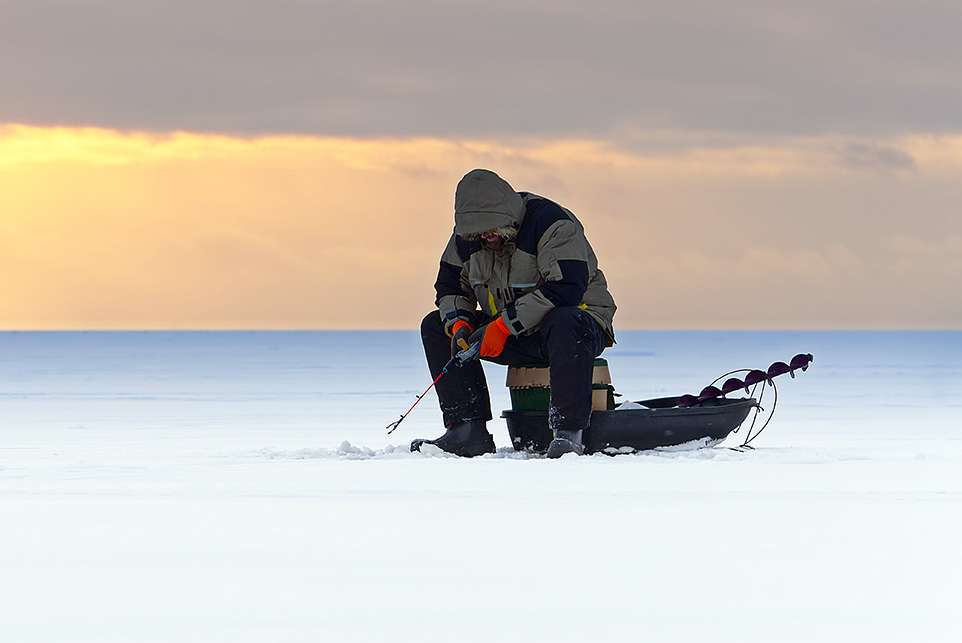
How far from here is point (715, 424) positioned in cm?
471

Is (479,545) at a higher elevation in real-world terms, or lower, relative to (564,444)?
lower

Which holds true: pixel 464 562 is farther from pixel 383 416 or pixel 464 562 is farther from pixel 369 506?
pixel 383 416

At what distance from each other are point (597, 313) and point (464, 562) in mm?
2042

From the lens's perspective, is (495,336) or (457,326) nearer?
(495,336)

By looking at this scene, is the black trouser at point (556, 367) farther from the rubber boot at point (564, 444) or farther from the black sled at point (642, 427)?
the black sled at point (642, 427)

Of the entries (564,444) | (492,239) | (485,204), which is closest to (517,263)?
(492,239)

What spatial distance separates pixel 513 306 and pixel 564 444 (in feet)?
1.69

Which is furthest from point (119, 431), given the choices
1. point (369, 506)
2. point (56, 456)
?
point (369, 506)

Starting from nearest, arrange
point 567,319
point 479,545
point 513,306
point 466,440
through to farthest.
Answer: point 479,545 < point 567,319 < point 513,306 < point 466,440

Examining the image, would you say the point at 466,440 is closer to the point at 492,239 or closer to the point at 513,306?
the point at 513,306

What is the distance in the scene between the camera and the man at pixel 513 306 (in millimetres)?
4328

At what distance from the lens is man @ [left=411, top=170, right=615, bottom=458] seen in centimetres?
433

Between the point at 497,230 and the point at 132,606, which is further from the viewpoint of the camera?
the point at 497,230

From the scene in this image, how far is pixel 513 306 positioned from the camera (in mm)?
4395
